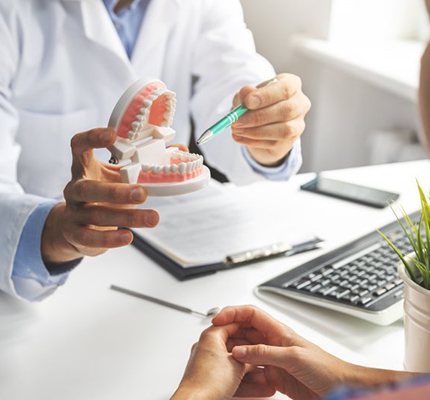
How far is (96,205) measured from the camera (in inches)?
29.0

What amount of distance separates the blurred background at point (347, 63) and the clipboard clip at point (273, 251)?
97cm

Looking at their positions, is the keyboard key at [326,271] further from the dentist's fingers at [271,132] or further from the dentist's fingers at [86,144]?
the dentist's fingers at [86,144]

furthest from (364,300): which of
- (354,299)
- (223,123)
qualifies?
Result: (223,123)

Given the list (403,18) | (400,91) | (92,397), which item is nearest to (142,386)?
(92,397)

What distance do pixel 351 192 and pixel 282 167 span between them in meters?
0.18

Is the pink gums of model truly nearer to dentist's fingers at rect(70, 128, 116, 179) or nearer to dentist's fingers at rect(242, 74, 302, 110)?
dentist's fingers at rect(70, 128, 116, 179)

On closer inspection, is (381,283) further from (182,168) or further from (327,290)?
(182,168)

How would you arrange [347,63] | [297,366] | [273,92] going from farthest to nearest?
[347,63]
[273,92]
[297,366]

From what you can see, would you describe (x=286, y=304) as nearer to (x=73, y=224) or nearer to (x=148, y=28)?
(x=73, y=224)

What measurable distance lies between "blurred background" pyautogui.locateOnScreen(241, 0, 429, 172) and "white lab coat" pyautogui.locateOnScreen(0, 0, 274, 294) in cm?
63

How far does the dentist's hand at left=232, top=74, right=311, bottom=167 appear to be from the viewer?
875mm

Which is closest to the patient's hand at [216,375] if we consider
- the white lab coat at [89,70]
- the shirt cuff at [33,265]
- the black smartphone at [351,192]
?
the shirt cuff at [33,265]

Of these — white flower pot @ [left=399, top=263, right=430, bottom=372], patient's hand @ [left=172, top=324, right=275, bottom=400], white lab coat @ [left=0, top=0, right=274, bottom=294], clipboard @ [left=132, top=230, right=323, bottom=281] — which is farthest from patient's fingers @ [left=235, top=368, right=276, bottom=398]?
white lab coat @ [left=0, top=0, right=274, bottom=294]

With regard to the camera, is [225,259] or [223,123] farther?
[225,259]
